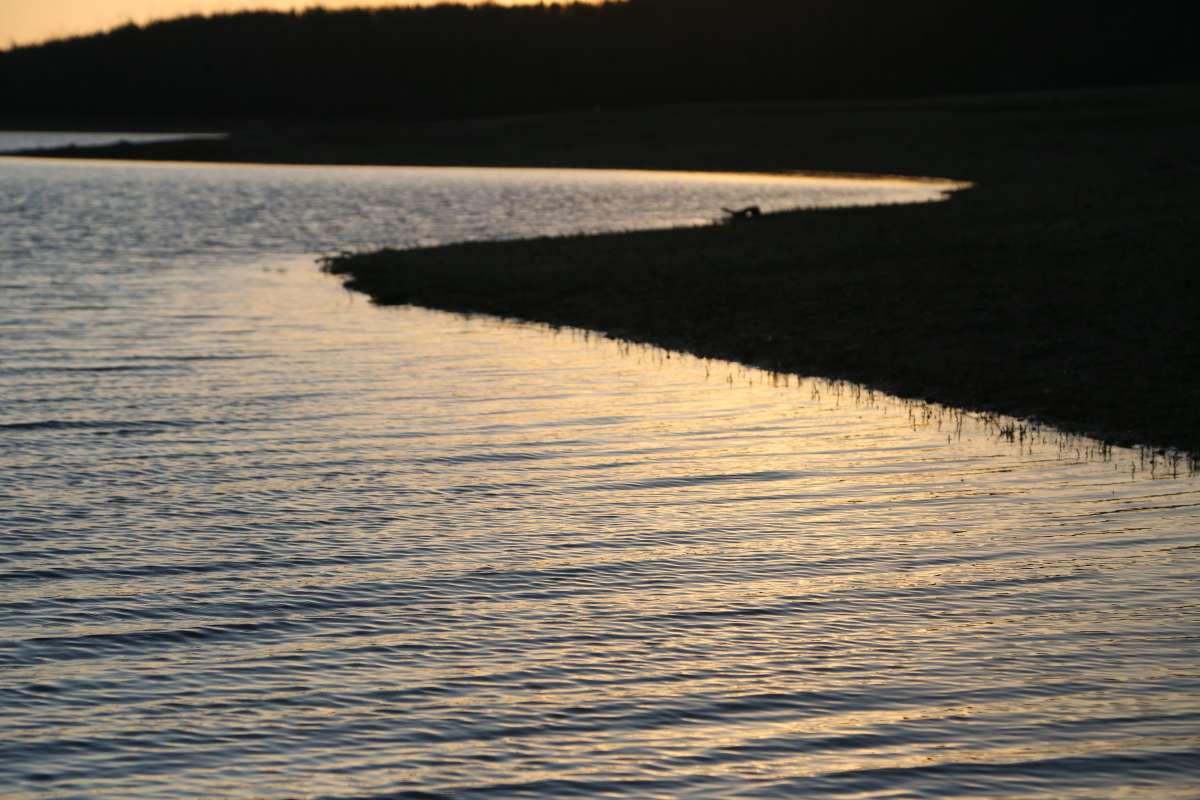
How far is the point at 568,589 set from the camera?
513 inches

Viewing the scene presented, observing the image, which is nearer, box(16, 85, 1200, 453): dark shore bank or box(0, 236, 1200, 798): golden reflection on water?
box(0, 236, 1200, 798): golden reflection on water

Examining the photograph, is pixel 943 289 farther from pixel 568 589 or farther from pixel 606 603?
pixel 606 603

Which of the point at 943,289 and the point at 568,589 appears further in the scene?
the point at 943,289

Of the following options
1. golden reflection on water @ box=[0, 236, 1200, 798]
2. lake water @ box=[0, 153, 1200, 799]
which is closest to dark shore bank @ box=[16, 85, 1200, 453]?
lake water @ box=[0, 153, 1200, 799]

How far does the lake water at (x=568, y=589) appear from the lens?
373 inches

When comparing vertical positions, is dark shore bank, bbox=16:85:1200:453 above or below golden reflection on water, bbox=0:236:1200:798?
above

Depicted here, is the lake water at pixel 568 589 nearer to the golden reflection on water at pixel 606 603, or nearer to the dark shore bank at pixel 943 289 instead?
the golden reflection on water at pixel 606 603

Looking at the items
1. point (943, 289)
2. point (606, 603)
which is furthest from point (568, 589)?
point (943, 289)

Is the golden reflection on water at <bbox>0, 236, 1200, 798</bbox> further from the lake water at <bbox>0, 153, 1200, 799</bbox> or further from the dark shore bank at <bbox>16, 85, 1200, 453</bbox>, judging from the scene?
the dark shore bank at <bbox>16, 85, 1200, 453</bbox>

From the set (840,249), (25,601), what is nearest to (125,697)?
(25,601)

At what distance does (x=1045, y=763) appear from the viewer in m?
9.35

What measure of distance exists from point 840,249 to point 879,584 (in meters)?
24.2

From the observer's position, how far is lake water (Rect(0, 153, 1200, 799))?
31.1 ft

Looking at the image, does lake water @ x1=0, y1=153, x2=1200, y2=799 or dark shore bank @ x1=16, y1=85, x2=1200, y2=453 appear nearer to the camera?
lake water @ x1=0, y1=153, x2=1200, y2=799
